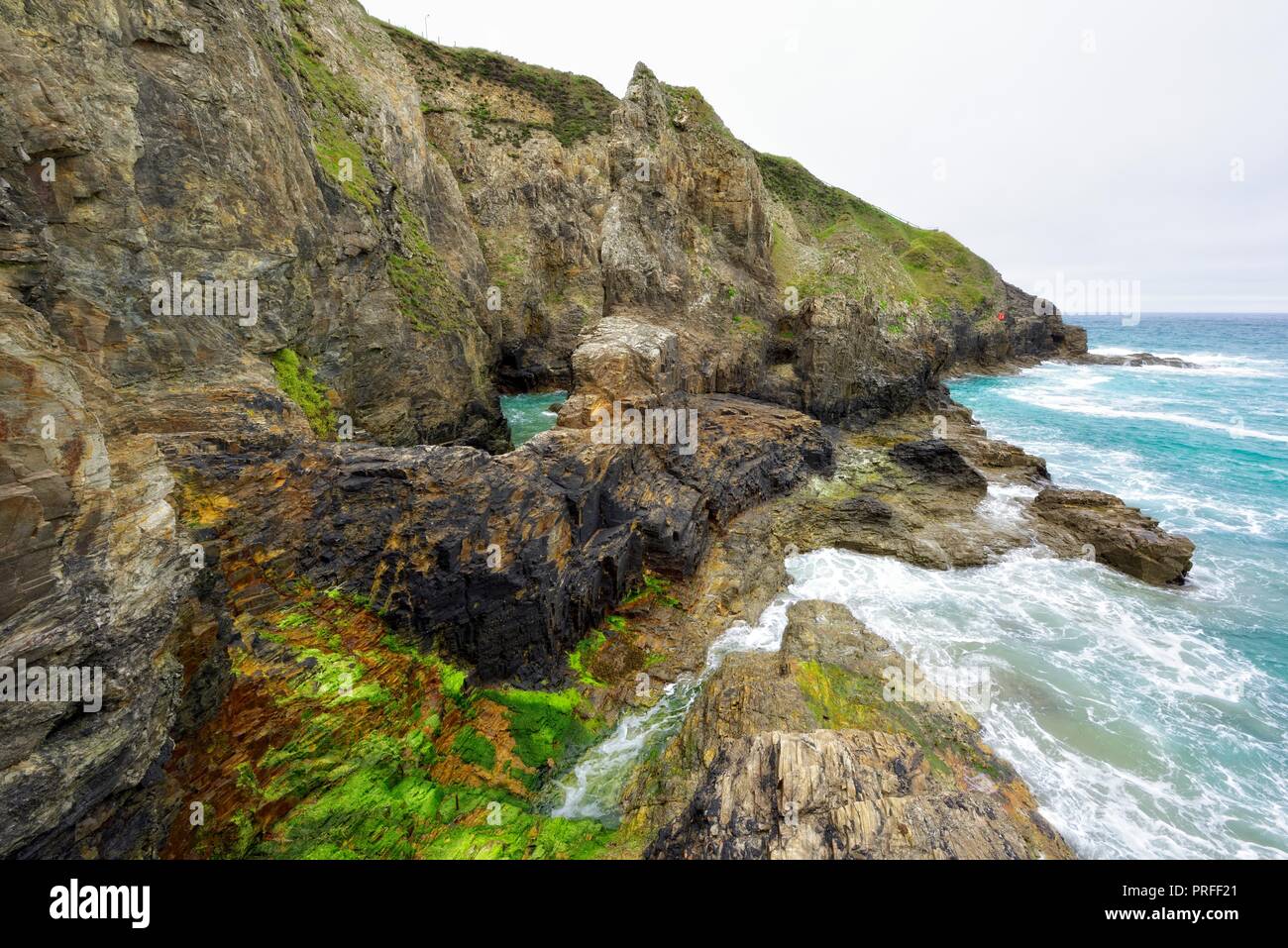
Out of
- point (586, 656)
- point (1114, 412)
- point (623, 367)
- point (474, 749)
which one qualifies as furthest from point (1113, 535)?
point (1114, 412)

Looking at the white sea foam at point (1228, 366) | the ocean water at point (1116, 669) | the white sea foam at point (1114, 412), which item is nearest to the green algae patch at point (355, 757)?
the ocean water at point (1116, 669)

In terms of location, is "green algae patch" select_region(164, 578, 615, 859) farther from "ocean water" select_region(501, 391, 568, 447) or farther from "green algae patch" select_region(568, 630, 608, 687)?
"ocean water" select_region(501, 391, 568, 447)

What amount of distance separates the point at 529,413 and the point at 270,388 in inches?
936

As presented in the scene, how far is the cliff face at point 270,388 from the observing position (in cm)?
638

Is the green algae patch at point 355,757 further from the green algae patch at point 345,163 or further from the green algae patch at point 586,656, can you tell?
the green algae patch at point 345,163

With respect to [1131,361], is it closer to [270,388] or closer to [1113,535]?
[1113,535]

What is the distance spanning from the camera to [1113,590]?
58.9ft

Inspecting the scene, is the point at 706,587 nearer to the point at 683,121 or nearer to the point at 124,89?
the point at 124,89

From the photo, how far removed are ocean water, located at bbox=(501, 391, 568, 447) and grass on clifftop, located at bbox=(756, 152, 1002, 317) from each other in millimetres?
31222

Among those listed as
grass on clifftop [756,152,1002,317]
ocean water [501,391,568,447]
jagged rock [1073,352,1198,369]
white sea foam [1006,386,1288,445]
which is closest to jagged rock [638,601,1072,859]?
ocean water [501,391,568,447]

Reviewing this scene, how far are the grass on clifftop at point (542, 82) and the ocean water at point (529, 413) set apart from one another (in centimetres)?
2432
